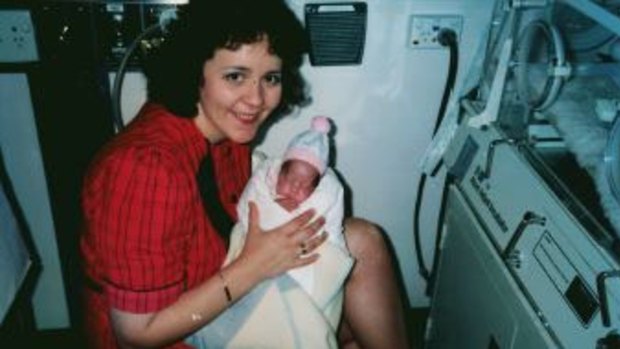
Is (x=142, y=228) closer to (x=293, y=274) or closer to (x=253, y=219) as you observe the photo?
(x=253, y=219)

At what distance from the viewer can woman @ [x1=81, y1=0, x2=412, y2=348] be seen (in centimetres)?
131

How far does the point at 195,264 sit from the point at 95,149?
66cm

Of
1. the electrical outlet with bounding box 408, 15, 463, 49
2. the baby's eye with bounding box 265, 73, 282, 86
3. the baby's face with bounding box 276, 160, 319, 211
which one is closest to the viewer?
the baby's eye with bounding box 265, 73, 282, 86

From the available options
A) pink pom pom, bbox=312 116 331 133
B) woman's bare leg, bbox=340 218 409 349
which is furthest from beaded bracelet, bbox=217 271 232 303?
pink pom pom, bbox=312 116 331 133

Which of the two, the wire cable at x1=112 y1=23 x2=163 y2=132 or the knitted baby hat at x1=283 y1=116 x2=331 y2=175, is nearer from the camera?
the knitted baby hat at x1=283 y1=116 x2=331 y2=175

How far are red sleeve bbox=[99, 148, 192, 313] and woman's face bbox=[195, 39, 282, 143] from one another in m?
0.19

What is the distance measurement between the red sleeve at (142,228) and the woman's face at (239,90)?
0.19m

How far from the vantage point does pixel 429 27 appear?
199 centimetres

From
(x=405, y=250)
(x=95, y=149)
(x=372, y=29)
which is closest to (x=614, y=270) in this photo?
(x=372, y=29)

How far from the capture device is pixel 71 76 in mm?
1836

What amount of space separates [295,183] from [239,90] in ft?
1.09

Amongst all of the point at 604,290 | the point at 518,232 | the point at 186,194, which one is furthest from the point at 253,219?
the point at 604,290

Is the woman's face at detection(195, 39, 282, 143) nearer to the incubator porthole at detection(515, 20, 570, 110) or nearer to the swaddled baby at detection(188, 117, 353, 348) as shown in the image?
the swaddled baby at detection(188, 117, 353, 348)

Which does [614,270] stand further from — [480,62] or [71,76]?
[71,76]
